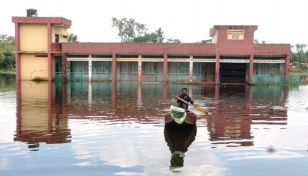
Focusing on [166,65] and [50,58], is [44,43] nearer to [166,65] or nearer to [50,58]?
[50,58]

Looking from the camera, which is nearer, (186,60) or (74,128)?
(74,128)

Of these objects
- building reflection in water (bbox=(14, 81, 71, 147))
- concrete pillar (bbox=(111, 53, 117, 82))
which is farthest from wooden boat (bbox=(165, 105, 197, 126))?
concrete pillar (bbox=(111, 53, 117, 82))

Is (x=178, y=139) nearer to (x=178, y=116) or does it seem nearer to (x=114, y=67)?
(x=178, y=116)

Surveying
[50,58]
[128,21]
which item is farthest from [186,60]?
[128,21]

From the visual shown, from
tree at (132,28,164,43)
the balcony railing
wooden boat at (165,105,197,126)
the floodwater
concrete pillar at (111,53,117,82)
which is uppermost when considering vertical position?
tree at (132,28,164,43)

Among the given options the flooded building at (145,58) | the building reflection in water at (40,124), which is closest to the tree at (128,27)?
the flooded building at (145,58)

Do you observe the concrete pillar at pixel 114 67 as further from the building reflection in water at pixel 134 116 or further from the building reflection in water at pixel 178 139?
the building reflection in water at pixel 178 139

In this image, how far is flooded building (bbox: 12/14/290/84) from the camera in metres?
40.4

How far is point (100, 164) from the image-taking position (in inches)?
358

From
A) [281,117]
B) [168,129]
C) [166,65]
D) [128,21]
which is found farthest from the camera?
[128,21]

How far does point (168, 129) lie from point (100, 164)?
14.4 feet

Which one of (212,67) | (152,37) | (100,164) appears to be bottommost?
(100,164)

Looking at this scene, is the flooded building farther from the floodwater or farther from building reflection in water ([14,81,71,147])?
the floodwater

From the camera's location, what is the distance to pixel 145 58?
4191 centimetres
